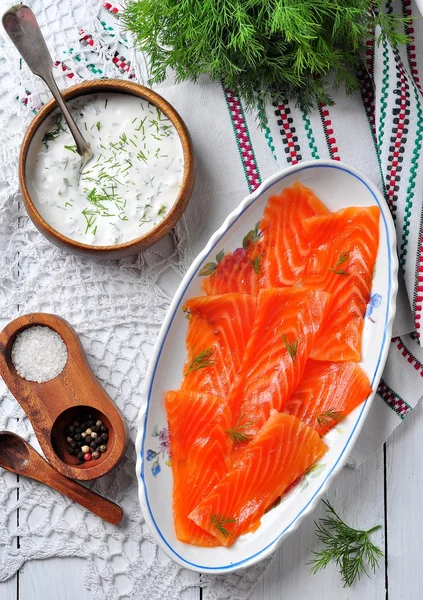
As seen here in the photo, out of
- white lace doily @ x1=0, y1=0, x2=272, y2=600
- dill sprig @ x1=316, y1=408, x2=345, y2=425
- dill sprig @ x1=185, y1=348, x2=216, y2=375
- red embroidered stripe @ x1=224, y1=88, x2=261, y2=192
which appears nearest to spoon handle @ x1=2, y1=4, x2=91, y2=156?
white lace doily @ x1=0, y1=0, x2=272, y2=600

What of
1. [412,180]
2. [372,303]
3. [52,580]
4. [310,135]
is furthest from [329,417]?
[52,580]

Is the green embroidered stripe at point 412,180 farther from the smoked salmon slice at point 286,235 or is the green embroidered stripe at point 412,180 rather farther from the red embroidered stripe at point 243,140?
the red embroidered stripe at point 243,140

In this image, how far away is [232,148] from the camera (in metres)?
2.03

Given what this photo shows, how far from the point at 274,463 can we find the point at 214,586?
1.36 ft

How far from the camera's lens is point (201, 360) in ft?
6.37

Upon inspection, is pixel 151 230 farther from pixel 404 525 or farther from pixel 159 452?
pixel 404 525

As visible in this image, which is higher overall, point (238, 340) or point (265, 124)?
point (265, 124)

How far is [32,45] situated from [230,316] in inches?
33.7

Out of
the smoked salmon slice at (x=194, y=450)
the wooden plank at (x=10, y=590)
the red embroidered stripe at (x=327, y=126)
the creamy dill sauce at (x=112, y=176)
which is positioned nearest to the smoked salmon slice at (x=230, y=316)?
the smoked salmon slice at (x=194, y=450)

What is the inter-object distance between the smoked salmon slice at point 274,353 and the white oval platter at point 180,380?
155 mm

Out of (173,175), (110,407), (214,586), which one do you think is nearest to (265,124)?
(173,175)

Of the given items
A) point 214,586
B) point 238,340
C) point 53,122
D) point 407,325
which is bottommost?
point 214,586

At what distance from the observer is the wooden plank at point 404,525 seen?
81.0 inches

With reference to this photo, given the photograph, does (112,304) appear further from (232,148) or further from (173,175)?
(232,148)
